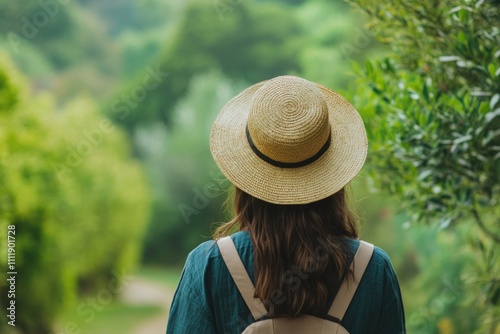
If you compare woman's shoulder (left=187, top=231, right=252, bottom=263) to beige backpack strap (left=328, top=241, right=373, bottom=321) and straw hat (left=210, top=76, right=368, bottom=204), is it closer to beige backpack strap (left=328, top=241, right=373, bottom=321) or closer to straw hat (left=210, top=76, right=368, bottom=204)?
straw hat (left=210, top=76, right=368, bottom=204)

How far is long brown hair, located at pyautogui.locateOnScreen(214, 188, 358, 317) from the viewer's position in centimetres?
181

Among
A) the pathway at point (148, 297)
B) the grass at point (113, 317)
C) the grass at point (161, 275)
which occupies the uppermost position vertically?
the grass at point (113, 317)

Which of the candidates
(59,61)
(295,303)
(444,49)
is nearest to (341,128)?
(295,303)

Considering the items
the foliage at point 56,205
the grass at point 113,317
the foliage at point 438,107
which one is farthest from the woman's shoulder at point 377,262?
the grass at point 113,317

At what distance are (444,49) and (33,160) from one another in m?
8.42

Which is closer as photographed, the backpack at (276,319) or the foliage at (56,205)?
the backpack at (276,319)

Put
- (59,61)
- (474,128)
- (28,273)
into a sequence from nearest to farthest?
1. (474,128)
2. (28,273)
3. (59,61)

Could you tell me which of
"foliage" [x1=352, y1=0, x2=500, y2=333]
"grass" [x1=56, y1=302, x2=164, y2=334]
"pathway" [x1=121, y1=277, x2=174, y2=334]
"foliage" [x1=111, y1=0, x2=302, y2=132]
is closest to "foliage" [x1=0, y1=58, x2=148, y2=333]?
"grass" [x1=56, y1=302, x2=164, y2=334]

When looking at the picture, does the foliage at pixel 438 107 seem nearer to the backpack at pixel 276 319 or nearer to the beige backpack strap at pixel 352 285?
the beige backpack strap at pixel 352 285

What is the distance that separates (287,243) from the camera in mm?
1838

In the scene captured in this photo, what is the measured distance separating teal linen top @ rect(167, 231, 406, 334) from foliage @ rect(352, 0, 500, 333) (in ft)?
3.86

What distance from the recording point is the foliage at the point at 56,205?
9875 millimetres

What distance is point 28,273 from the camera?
452 inches

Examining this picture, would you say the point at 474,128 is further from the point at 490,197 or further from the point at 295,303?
the point at 295,303
